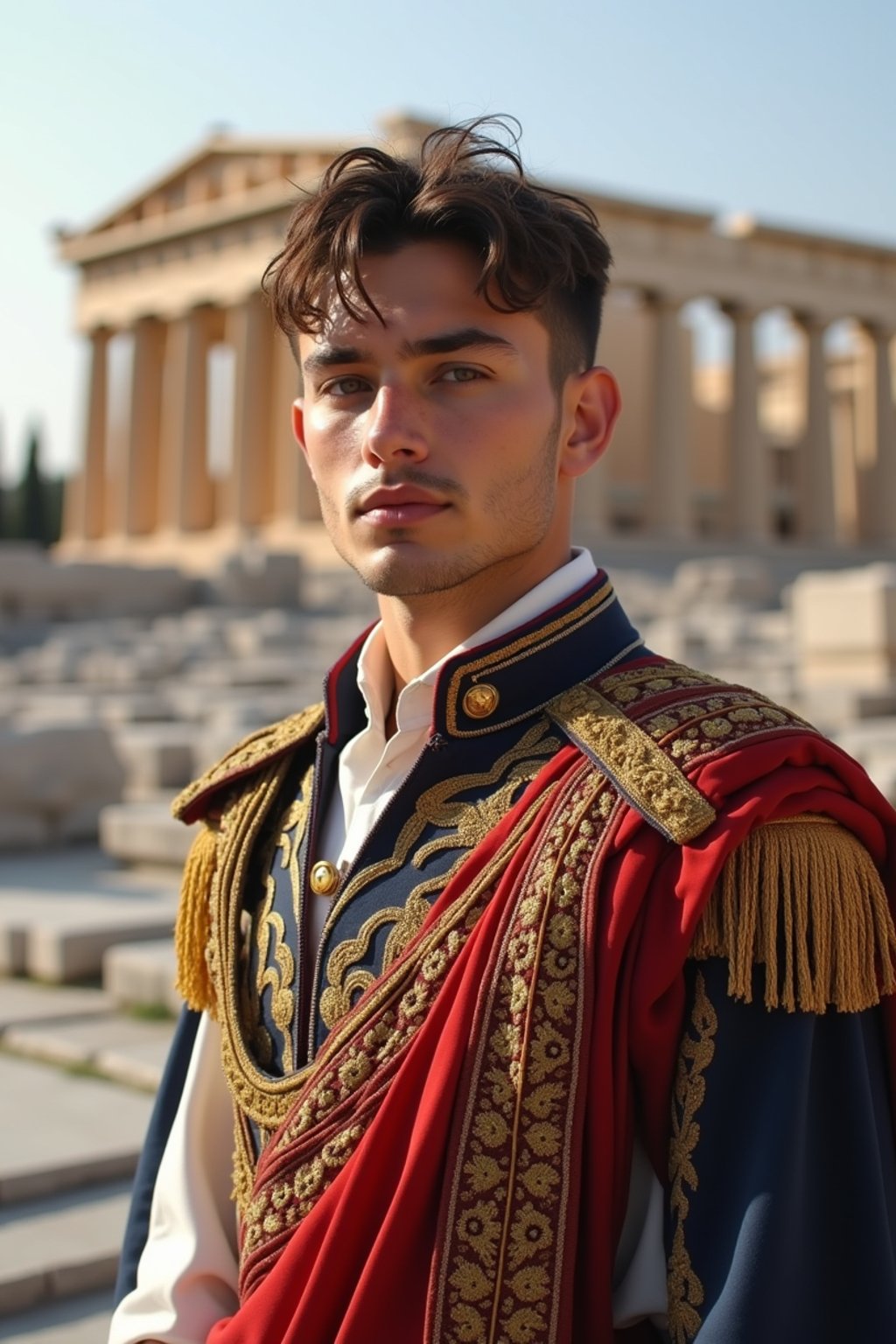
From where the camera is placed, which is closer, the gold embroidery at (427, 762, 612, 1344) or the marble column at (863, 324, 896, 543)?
the gold embroidery at (427, 762, 612, 1344)

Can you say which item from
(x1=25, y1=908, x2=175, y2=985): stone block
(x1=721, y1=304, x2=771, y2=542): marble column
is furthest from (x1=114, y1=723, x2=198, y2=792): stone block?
(x1=721, y1=304, x2=771, y2=542): marble column

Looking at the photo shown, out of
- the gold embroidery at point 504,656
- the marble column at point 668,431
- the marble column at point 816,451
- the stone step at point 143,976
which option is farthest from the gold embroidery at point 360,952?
the marble column at point 816,451

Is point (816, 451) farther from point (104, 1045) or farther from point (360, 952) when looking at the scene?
point (360, 952)

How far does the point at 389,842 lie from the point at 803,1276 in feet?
2.57

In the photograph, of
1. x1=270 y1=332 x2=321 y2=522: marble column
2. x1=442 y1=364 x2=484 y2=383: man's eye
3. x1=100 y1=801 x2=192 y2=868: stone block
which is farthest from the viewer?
x1=270 y1=332 x2=321 y2=522: marble column

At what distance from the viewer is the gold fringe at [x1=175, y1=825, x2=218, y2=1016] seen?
261 cm

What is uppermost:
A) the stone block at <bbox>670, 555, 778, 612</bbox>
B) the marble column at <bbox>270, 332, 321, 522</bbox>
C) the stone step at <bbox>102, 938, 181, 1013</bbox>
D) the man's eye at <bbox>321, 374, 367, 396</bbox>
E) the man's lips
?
the marble column at <bbox>270, 332, 321, 522</bbox>

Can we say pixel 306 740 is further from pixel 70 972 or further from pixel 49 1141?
pixel 70 972

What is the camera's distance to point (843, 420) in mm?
63875

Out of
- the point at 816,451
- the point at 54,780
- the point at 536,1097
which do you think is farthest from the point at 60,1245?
the point at 816,451

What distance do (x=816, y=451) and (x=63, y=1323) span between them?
49.8m

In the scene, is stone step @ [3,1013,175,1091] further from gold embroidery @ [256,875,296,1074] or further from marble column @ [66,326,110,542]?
marble column @ [66,326,110,542]

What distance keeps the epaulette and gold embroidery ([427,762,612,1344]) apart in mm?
780

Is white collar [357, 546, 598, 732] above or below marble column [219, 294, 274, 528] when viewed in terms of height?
below
